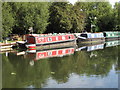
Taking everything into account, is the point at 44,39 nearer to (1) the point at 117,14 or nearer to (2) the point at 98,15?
(2) the point at 98,15

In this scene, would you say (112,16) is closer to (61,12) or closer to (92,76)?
(61,12)

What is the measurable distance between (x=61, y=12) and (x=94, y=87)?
27931 millimetres

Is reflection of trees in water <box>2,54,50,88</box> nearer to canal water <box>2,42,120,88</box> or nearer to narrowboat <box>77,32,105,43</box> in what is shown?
canal water <box>2,42,120,88</box>

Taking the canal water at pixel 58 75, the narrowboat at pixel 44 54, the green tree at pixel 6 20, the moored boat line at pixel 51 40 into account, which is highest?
the green tree at pixel 6 20

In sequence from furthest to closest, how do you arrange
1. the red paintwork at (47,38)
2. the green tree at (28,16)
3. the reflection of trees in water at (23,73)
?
the green tree at (28,16)
the red paintwork at (47,38)
the reflection of trees in water at (23,73)

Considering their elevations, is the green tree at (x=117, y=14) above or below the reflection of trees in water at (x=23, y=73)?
above

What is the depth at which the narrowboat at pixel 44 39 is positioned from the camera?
26.9 meters

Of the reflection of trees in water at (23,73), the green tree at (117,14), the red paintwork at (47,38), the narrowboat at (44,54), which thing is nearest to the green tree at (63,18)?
the red paintwork at (47,38)

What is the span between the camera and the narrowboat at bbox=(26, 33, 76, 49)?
1059 inches

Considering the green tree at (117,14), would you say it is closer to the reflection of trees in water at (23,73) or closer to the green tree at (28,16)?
the green tree at (28,16)

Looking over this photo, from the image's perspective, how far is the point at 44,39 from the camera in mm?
28328

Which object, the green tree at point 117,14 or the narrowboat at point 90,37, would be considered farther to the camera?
the green tree at point 117,14

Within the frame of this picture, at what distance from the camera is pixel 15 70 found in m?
15.4

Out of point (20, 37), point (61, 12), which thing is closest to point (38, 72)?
point (20, 37)
